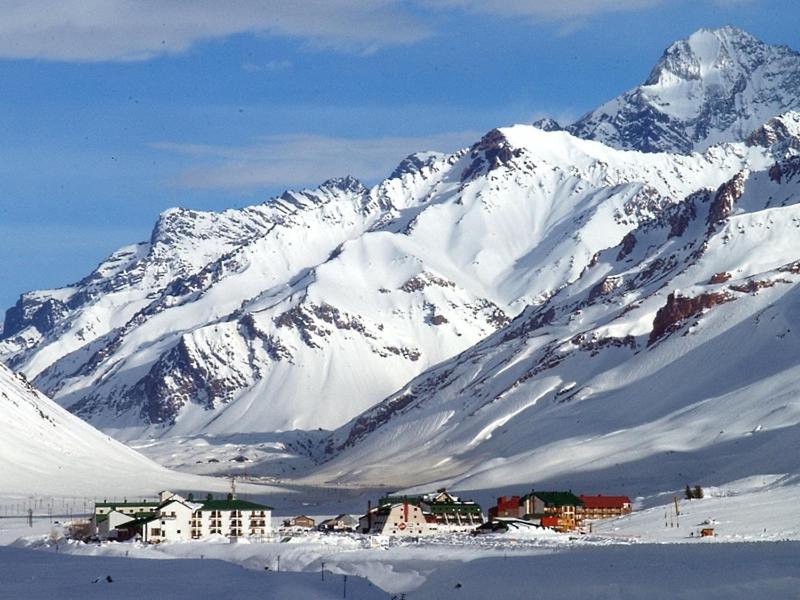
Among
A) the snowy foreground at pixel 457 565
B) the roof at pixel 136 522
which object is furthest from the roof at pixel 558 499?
the roof at pixel 136 522

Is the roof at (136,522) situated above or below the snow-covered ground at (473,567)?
above

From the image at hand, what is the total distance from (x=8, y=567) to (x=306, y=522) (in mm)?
96822

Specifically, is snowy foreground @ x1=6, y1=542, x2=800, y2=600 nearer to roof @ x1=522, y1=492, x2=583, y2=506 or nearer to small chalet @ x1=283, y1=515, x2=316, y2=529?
small chalet @ x1=283, y1=515, x2=316, y2=529

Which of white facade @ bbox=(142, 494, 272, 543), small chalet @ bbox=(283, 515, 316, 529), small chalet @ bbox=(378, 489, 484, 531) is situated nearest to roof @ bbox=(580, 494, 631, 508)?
small chalet @ bbox=(378, 489, 484, 531)

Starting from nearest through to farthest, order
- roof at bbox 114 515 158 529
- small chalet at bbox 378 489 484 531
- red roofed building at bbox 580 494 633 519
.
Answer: roof at bbox 114 515 158 529, small chalet at bbox 378 489 484 531, red roofed building at bbox 580 494 633 519

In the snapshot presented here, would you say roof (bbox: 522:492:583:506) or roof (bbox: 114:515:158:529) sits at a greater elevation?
roof (bbox: 522:492:583:506)

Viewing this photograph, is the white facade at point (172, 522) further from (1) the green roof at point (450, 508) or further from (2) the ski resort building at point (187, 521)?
(1) the green roof at point (450, 508)

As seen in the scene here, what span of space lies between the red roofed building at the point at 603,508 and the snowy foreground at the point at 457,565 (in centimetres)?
2815

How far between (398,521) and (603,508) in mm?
32067

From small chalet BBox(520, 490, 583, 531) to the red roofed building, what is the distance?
1.26 meters

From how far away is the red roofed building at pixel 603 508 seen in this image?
191750 mm

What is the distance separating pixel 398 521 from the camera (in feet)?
564

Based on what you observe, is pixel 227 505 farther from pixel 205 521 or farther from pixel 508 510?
pixel 508 510

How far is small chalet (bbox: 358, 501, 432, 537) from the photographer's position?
17038 cm
